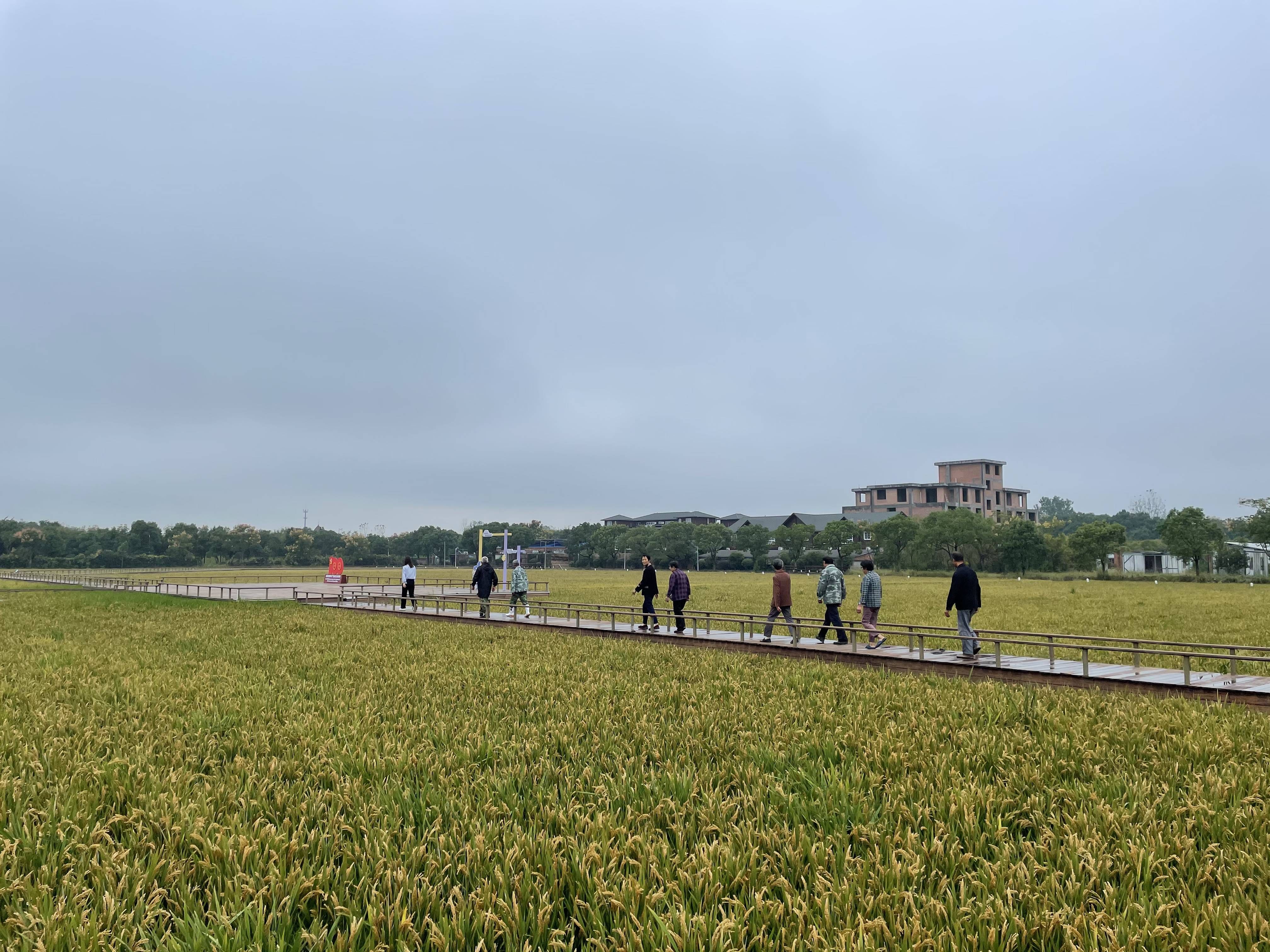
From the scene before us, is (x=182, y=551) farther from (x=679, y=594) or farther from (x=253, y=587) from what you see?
(x=679, y=594)

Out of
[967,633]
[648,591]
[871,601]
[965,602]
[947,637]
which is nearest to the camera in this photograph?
[965,602]

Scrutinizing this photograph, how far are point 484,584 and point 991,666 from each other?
50.1ft

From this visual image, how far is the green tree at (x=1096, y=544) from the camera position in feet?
244

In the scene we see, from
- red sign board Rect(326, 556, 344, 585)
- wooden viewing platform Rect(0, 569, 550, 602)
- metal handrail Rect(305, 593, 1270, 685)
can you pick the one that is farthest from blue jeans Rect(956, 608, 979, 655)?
red sign board Rect(326, 556, 344, 585)

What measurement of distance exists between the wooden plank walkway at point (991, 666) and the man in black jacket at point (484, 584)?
12.2ft

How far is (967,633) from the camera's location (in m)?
14.3

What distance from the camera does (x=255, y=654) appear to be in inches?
647

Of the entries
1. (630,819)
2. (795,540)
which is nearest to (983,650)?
(630,819)

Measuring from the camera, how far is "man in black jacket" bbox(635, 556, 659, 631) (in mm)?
20422

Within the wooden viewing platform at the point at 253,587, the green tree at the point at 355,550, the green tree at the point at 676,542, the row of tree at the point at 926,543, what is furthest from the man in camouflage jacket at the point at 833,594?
the green tree at the point at 355,550

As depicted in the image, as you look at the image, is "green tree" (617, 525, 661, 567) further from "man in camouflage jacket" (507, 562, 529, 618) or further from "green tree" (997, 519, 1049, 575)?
"man in camouflage jacket" (507, 562, 529, 618)

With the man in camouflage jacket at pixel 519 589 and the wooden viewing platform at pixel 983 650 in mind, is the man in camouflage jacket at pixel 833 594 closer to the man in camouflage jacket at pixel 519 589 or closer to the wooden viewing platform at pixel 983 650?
the wooden viewing platform at pixel 983 650

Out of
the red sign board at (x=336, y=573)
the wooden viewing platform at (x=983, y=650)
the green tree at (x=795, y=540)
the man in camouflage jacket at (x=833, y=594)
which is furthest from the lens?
the green tree at (x=795, y=540)

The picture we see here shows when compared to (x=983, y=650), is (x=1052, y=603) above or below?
below
